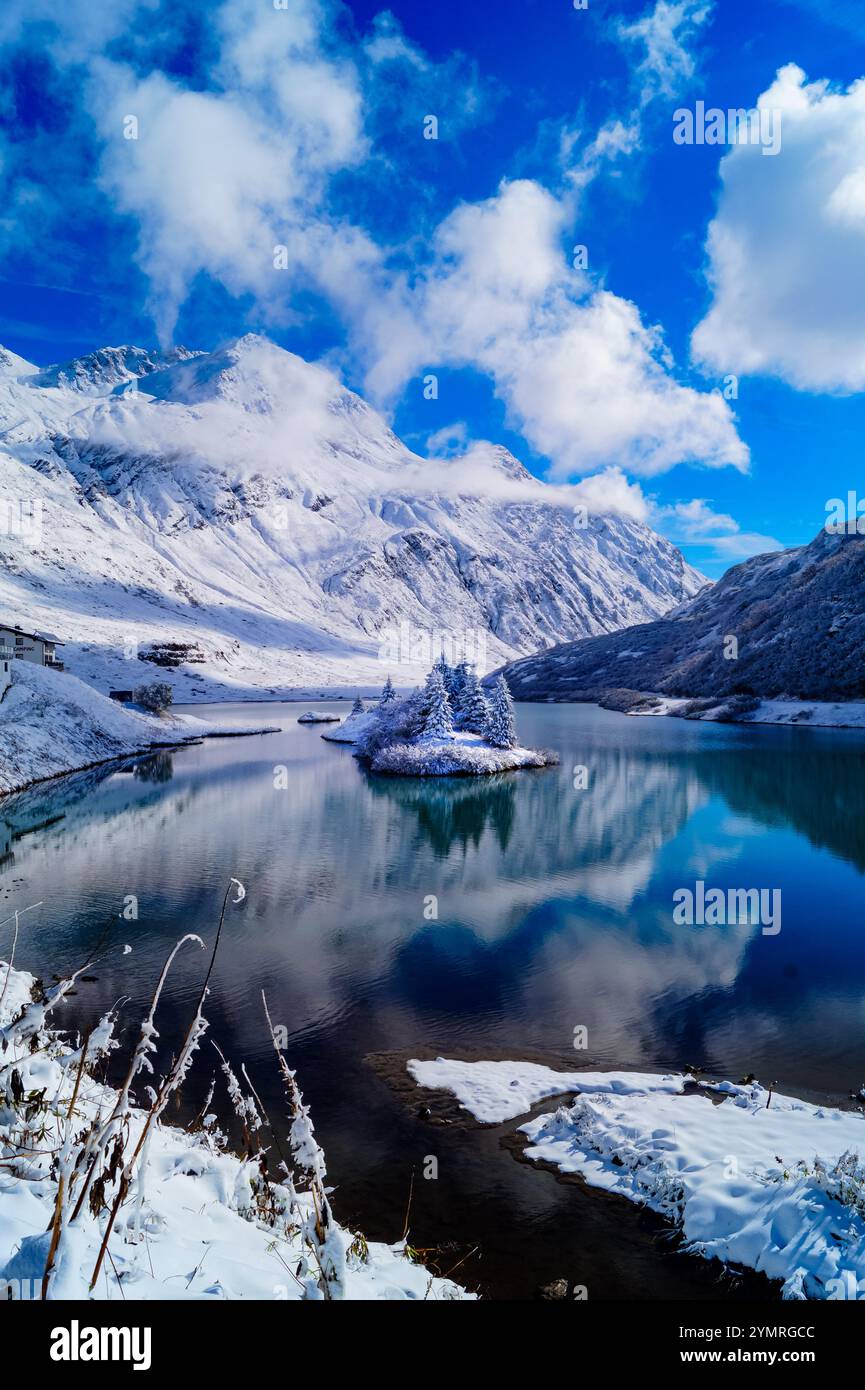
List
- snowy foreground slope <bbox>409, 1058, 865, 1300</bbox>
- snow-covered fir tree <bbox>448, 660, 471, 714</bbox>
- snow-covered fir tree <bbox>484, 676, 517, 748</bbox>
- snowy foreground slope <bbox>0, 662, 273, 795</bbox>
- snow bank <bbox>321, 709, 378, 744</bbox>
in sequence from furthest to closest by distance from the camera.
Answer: snow bank <bbox>321, 709, 378, 744</bbox>, snow-covered fir tree <bbox>448, 660, 471, 714</bbox>, snow-covered fir tree <bbox>484, 676, 517, 748</bbox>, snowy foreground slope <bbox>0, 662, 273, 795</bbox>, snowy foreground slope <bbox>409, 1058, 865, 1300</bbox>

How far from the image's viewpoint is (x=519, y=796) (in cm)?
4322

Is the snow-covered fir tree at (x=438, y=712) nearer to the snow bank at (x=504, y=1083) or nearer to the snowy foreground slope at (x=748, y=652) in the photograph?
the snow bank at (x=504, y=1083)

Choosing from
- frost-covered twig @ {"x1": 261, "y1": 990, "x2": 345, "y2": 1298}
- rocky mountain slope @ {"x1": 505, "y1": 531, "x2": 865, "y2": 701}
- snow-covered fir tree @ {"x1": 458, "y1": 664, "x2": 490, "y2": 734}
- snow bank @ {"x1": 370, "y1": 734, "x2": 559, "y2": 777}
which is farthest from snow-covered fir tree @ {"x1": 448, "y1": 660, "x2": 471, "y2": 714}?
rocky mountain slope @ {"x1": 505, "y1": 531, "x2": 865, "y2": 701}

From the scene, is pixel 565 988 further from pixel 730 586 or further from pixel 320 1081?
pixel 730 586

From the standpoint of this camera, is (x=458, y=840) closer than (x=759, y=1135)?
No

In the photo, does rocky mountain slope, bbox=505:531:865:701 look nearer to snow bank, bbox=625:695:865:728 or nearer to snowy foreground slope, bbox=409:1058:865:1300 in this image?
snow bank, bbox=625:695:865:728

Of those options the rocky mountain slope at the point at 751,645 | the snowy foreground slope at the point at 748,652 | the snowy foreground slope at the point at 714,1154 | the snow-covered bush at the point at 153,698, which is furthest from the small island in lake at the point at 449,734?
the rocky mountain slope at the point at 751,645

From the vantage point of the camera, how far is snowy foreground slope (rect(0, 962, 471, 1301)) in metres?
3.47

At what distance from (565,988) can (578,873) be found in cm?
1039

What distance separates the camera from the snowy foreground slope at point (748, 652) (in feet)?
305

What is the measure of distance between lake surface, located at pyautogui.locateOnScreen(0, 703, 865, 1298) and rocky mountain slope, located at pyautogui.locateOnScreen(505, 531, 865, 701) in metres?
62.8

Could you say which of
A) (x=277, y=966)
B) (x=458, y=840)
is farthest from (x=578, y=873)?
(x=277, y=966)

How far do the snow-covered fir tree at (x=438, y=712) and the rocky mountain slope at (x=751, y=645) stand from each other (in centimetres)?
6164

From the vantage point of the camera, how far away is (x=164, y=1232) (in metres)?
4.90
